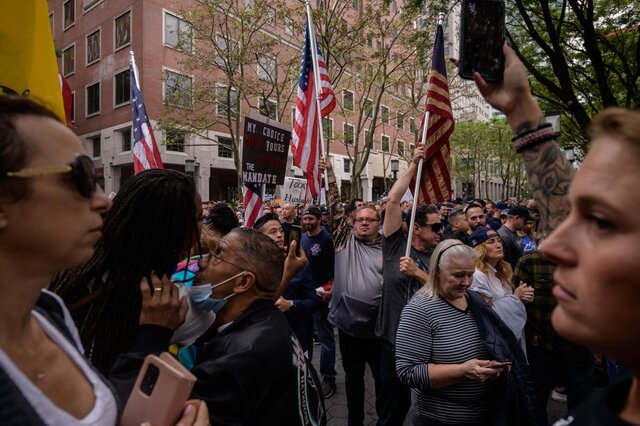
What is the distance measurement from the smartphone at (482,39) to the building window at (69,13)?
31983 mm

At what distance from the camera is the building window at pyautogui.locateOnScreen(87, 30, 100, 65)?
25906mm

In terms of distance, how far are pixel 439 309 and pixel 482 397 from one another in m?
0.58

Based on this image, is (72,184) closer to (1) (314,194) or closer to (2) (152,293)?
(2) (152,293)

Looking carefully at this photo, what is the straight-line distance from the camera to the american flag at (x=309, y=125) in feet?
20.4

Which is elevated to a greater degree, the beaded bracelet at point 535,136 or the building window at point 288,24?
the building window at point 288,24

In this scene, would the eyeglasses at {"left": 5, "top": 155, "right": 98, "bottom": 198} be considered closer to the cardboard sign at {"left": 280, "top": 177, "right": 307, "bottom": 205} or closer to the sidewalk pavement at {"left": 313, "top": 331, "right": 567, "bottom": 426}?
the sidewalk pavement at {"left": 313, "top": 331, "right": 567, "bottom": 426}

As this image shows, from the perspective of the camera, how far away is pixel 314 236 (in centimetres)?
591

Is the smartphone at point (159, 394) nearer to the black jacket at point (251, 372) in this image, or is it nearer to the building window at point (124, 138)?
the black jacket at point (251, 372)

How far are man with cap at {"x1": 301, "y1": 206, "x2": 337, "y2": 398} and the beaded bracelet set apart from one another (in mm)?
3661

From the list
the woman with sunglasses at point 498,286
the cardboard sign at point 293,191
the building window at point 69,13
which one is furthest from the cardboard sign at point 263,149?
A: the building window at point 69,13

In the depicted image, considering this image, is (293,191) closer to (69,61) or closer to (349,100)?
(349,100)

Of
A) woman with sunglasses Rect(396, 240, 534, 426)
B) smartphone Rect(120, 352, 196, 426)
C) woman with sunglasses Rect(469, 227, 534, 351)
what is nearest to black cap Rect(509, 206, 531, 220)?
woman with sunglasses Rect(469, 227, 534, 351)

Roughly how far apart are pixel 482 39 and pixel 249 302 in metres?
1.51

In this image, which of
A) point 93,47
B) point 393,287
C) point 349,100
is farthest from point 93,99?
point 393,287
